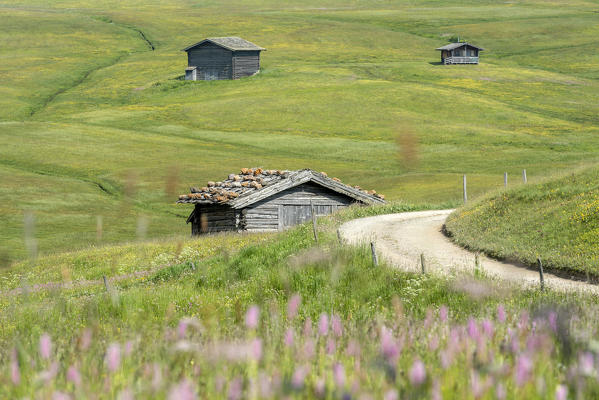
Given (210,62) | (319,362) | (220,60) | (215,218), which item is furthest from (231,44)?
(319,362)

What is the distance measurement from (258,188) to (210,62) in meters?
91.8

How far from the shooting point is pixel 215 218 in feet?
156

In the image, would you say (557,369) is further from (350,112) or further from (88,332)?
(350,112)

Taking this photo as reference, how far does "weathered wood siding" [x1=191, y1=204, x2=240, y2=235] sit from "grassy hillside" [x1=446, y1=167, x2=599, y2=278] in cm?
1766

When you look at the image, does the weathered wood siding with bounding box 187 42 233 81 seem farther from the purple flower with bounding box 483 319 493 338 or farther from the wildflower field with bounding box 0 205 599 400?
the purple flower with bounding box 483 319 493 338

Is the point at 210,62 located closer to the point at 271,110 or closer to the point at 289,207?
the point at 271,110

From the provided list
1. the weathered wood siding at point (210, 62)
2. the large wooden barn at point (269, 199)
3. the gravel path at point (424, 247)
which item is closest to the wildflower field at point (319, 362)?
the gravel path at point (424, 247)

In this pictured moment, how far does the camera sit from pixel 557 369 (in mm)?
4703

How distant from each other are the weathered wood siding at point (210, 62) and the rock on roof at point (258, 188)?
8755 centimetres

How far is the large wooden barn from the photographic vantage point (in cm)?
4503

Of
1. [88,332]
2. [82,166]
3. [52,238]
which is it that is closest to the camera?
[88,332]

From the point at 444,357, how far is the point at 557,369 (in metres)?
0.98

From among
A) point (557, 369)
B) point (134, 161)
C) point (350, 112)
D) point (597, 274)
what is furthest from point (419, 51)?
point (557, 369)

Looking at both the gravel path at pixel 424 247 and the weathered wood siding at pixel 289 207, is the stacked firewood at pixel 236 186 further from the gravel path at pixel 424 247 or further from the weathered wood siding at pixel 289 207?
the gravel path at pixel 424 247
